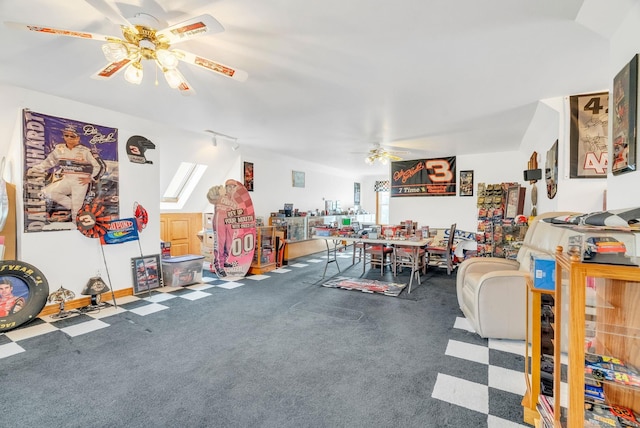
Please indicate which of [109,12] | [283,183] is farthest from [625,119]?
[283,183]

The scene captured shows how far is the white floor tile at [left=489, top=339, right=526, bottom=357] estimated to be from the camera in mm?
2542

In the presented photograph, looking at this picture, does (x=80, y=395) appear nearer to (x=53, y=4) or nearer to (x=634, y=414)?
(x=53, y=4)

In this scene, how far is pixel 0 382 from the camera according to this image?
6.89 ft

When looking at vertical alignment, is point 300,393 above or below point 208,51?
below

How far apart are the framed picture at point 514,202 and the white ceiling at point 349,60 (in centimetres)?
168

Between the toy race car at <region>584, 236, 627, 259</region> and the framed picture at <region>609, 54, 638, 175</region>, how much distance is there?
987 millimetres

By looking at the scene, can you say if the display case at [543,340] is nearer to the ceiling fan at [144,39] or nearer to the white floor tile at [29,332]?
the ceiling fan at [144,39]

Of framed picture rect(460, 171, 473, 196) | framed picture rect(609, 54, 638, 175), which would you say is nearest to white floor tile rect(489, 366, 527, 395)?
framed picture rect(609, 54, 638, 175)

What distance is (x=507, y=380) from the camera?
2104mm

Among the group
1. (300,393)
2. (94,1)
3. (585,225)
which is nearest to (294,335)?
(300,393)

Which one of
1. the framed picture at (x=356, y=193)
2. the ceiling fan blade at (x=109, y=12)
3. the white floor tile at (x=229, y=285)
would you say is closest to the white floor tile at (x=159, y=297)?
the white floor tile at (x=229, y=285)

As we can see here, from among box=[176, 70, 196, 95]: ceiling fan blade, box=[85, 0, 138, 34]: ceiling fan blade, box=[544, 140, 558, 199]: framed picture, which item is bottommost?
box=[544, 140, 558, 199]: framed picture

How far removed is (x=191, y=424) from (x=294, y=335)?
1292 mm

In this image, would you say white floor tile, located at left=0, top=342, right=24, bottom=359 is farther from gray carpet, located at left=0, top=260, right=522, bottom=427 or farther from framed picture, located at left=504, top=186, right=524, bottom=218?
framed picture, located at left=504, top=186, right=524, bottom=218
